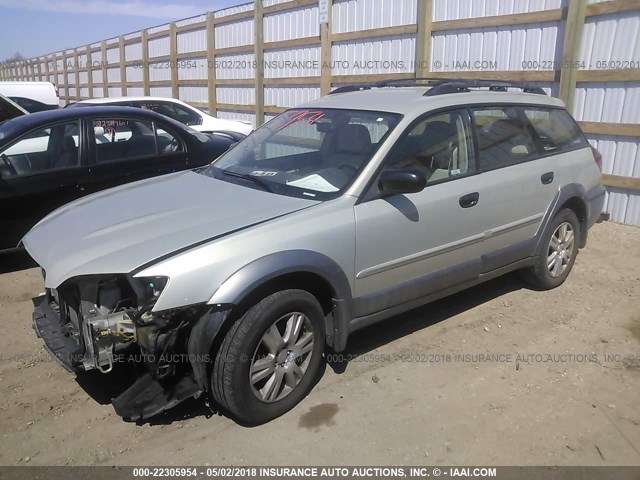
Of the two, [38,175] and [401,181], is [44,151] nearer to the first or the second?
[38,175]

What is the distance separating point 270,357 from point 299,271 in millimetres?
501

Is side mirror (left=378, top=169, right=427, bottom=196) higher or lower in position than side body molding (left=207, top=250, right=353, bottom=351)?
higher

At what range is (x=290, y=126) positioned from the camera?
4.41 metres

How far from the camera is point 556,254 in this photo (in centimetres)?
504

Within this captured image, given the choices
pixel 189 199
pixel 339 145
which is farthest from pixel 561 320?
pixel 189 199

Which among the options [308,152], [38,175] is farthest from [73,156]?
[308,152]

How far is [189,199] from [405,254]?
4.65 ft

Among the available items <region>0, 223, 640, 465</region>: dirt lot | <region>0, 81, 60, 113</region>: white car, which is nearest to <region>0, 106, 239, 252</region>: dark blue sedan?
<region>0, 223, 640, 465</region>: dirt lot

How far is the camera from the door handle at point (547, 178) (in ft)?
15.1

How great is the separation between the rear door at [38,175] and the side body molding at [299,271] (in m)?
3.41

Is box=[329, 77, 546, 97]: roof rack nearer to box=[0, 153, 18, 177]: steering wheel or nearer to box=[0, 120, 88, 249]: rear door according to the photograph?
box=[0, 120, 88, 249]: rear door

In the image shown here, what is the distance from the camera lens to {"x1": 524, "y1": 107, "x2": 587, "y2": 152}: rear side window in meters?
4.79

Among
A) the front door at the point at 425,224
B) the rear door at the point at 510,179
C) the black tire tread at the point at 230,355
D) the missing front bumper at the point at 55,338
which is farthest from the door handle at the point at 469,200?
the missing front bumper at the point at 55,338

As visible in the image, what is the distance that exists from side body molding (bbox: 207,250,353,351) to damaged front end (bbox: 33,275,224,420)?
14cm
